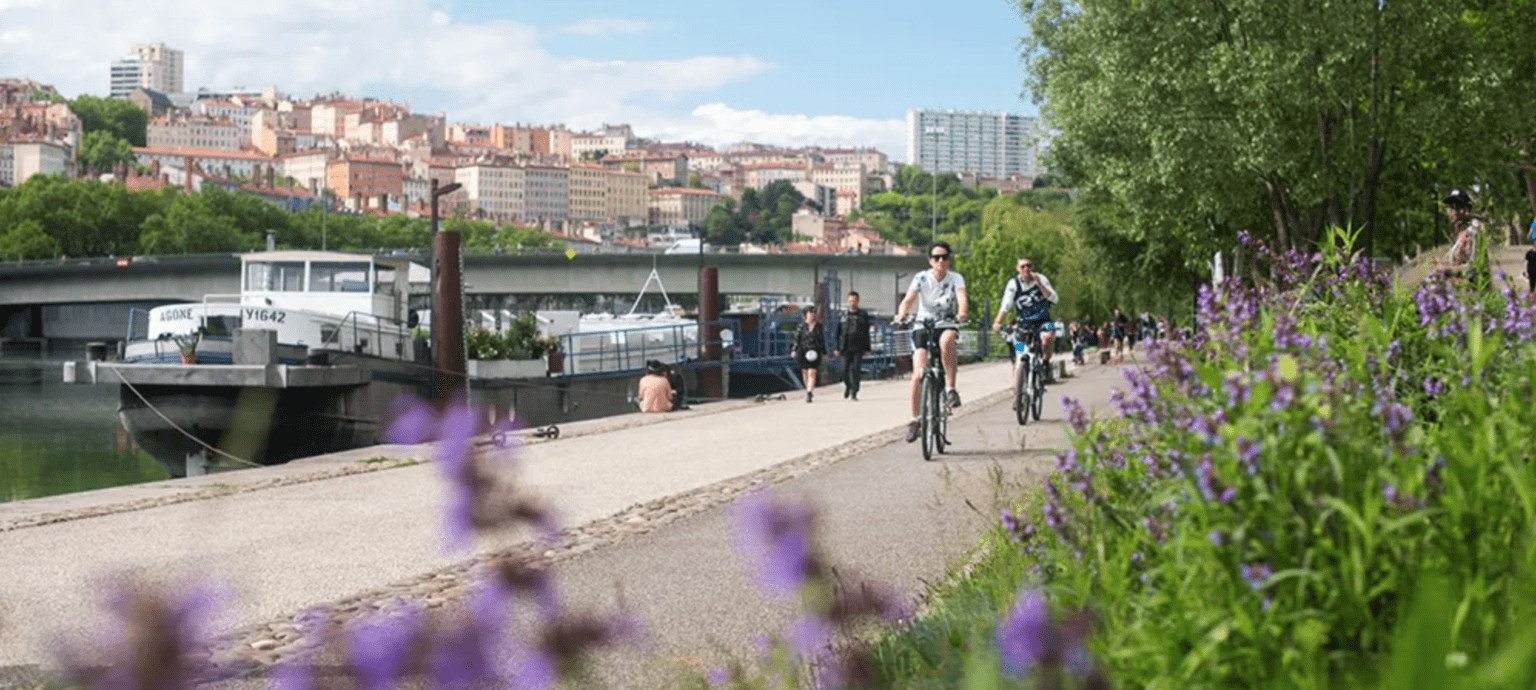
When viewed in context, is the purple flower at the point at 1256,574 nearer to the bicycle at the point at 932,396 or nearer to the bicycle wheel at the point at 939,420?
the bicycle at the point at 932,396

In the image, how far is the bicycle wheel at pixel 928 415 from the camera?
11.0 m

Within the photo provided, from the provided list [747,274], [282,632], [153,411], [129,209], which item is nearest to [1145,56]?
[153,411]

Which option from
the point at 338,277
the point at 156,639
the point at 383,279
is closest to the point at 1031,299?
the point at 156,639

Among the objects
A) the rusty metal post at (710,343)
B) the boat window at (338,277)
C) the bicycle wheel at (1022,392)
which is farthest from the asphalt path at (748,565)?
the rusty metal post at (710,343)

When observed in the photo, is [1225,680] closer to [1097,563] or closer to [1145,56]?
[1097,563]

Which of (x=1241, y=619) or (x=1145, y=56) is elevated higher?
(x=1145, y=56)

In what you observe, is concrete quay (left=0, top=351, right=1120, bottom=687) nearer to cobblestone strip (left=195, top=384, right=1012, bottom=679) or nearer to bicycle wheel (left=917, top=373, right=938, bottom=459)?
cobblestone strip (left=195, top=384, right=1012, bottom=679)

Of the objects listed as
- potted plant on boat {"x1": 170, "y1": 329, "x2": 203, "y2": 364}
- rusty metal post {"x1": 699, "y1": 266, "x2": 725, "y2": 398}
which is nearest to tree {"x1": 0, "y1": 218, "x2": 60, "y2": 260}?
rusty metal post {"x1": 699, "y1": 266, "x2": 725, "y2": 398}

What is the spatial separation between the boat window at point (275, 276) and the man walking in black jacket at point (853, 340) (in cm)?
1057

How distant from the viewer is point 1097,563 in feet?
10.7

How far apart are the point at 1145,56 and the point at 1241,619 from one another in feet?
79.1

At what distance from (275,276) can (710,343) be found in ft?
29.8

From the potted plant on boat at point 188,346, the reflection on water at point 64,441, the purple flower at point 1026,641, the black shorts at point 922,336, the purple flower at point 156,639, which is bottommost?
the reflection on water at point 64,441

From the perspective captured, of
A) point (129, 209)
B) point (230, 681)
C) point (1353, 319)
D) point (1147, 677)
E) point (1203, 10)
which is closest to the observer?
point (1147, 677)
